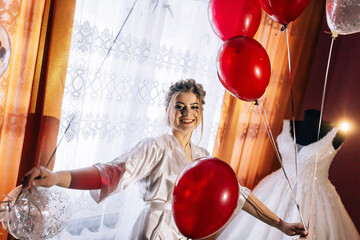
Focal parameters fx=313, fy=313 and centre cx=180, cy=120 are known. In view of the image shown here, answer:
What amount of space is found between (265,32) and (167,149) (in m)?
1.45

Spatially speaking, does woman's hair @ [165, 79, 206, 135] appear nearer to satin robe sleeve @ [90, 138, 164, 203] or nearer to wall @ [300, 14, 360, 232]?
satin robe sleeve @ [90, 138, 164, 203]

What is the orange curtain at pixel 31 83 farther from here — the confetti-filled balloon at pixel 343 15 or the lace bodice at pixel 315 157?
the lace bodice at pixel 315 157

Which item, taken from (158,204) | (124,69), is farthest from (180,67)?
(158,204)

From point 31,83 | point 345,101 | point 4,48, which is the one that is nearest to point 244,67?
point 4,48

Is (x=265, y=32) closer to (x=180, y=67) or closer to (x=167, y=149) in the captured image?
(x=180, y=67)

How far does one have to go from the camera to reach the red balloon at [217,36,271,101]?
120cm

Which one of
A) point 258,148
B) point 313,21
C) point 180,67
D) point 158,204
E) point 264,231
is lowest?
point 264,231

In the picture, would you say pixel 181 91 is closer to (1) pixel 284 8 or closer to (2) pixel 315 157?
(1) pixel 284 8

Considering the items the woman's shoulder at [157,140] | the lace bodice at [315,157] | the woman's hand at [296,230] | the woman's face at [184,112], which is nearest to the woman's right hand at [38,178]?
the woman's shoulder at [157,140]

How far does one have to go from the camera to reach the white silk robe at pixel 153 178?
1.23 meters

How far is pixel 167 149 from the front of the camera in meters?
1.36

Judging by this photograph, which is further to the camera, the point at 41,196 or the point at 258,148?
the point at 258,148

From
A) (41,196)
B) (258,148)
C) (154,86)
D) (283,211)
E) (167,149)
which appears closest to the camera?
(41,196)

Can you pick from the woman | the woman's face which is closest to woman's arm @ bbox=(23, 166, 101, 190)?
the woman
